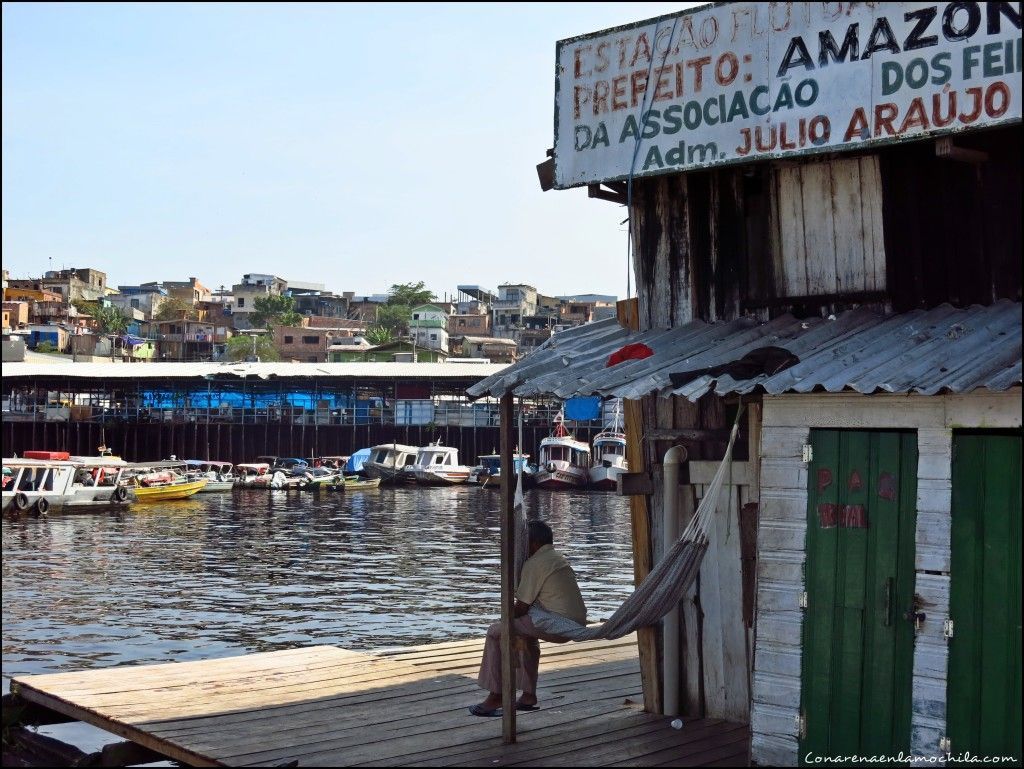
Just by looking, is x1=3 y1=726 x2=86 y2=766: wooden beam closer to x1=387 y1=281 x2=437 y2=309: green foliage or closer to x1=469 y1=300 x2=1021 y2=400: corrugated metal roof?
x1=469 y1=300 x2=1021 y2=400: corrugated metal roof

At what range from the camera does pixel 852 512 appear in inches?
301

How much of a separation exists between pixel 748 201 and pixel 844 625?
3.42 metres

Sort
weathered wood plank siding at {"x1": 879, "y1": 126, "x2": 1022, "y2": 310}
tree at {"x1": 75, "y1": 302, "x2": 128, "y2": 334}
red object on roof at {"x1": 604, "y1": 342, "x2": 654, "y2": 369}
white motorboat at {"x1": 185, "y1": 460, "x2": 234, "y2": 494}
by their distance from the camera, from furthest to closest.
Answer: tree at {"x1": 75, "y1": 302, "x2": 128, "y2": 334} < white motorboat at {"x1": 185, "y1": 460, "x2": 234, "y2": 494} < red object on roof at {"x1": 604, "y1": 342, "x2": 654, "y2": 369} < weathered wood plank siding at {"x1": 879, "y1": 126, "x2": 1022, "y2": 310}

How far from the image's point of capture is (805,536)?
781 cm

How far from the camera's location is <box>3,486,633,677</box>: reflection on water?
21302mm

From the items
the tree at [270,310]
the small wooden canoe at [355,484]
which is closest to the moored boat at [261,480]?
the small wooden canoe at [355,484]

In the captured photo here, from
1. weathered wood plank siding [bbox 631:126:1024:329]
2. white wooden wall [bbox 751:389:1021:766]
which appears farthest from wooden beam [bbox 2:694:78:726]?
white wooden wall [bbox 751:389:1021:766]

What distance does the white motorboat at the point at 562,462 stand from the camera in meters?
63.2

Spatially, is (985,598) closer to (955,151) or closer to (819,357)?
(819,357)

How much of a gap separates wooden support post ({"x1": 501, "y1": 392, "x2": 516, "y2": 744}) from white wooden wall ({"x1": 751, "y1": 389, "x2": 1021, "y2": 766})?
1.86 meters

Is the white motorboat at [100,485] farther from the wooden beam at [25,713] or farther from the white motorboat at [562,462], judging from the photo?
the wooden beam at [25,713]

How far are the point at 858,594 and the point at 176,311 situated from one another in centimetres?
12225

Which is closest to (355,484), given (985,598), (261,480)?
(261,480)

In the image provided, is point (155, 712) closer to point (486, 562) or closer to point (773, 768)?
point (773, 768)
